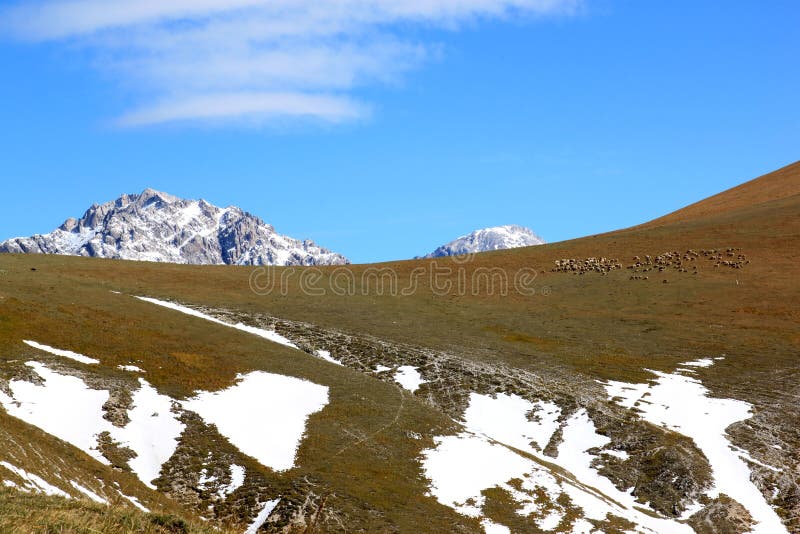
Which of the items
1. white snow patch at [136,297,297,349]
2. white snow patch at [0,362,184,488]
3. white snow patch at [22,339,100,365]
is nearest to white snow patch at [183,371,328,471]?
white snow patch at [0,362,184,488]

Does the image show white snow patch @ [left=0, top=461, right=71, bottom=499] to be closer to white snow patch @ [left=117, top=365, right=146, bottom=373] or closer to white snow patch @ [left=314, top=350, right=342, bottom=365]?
white snow patch @ [left=117, top=365, right=146, bottom=373]

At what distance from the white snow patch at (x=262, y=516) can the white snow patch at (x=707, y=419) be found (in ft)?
86.2

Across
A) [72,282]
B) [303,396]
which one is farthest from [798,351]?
[72,282]

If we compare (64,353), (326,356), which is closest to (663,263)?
(326,356)

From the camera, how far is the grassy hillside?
43.9 meters

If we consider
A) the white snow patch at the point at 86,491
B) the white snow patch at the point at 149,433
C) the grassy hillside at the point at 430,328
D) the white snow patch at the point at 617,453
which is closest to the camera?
the white snow patch at the point at 86,491

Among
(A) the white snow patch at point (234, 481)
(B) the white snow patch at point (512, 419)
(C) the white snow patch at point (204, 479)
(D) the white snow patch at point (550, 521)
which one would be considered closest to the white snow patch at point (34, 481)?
(C) the white snow patch at point (204, 479)

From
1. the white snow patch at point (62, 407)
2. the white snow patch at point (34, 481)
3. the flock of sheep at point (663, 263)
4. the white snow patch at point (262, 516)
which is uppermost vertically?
the flock of sheep at point (663, 263)

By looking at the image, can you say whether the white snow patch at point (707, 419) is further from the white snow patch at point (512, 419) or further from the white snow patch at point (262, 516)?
the white snow patch at point (262, 516)

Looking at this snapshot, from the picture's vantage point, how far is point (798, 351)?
71.2 m

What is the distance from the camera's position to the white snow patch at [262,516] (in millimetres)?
33531

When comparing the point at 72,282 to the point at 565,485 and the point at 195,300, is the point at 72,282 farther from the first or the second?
the point at 565,485

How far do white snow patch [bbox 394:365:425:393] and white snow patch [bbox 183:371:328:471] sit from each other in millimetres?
7909

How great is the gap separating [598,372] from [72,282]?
59661mm
